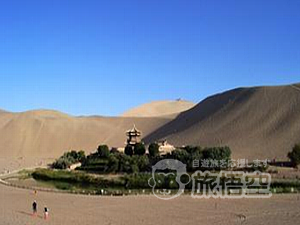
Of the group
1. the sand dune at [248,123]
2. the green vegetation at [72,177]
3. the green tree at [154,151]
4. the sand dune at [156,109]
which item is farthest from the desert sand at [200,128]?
the sand dune at [156,109]

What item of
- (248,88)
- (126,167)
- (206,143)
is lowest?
(126,167)

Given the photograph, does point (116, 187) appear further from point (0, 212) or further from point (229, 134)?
point (229, 134)

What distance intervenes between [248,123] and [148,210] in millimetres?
47586

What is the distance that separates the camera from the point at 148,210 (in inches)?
1069

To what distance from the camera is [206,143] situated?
68375 mm

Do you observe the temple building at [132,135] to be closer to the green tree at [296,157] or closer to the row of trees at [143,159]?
the row of trees at [143,159]

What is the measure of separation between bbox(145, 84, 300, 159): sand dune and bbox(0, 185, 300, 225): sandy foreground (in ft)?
90.5

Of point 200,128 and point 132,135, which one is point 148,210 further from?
point 200,128

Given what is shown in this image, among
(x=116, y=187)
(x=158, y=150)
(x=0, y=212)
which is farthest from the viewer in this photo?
(x=158, y=150)

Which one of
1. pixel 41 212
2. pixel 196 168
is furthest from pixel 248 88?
pixel 41 212

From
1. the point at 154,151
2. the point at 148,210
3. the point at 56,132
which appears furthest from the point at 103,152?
the point at 56,132

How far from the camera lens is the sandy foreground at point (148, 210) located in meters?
24.0

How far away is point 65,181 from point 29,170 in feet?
30.6

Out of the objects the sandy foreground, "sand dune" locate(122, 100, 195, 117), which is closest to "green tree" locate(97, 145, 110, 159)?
the sandy foreground
